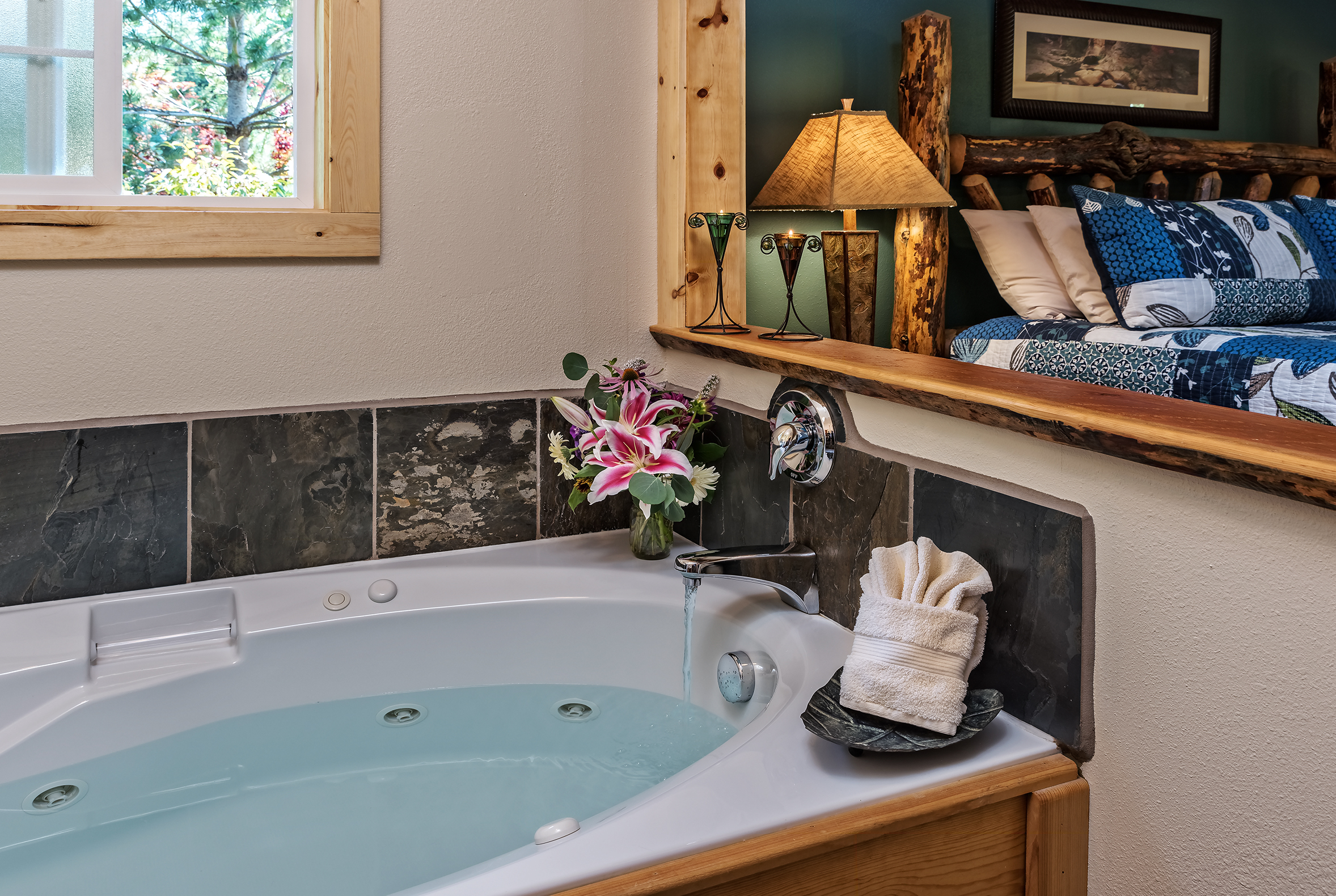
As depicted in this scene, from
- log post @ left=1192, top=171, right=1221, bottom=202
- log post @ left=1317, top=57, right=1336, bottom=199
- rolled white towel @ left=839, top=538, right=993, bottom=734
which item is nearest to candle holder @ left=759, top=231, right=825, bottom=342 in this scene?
rolled white towel @ left=839, top=538, right=993, bottom=734

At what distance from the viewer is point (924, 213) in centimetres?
309

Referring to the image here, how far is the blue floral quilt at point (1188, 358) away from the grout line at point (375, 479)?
4.21 ft

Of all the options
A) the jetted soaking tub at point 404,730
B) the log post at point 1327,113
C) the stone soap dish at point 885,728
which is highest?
the log post at point 1327,113

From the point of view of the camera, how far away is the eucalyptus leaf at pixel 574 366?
202 cm

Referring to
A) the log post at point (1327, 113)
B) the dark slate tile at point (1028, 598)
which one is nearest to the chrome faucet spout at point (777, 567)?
the dark slate tile at point (1028, 598)

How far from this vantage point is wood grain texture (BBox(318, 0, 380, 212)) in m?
1.85

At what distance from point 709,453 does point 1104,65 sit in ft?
8.25

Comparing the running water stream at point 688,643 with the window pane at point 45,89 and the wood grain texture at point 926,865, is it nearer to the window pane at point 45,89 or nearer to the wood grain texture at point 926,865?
the wood grain texture at point 926,865

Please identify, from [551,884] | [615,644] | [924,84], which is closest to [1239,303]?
[924,84]

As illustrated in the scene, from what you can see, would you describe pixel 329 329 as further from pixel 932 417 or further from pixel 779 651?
pixel 932 417

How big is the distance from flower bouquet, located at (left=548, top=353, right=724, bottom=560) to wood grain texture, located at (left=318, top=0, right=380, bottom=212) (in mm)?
510

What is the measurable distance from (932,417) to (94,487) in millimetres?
1400

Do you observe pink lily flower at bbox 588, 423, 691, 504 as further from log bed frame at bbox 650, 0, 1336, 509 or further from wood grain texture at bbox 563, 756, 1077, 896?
wood grain texture at bbox 563, 756, 1077, 896

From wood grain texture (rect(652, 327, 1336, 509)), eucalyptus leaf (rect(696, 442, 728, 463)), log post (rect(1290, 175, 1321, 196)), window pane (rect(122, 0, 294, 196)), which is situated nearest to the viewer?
wood grain texture (rect(652, 327, 1336, 509))
